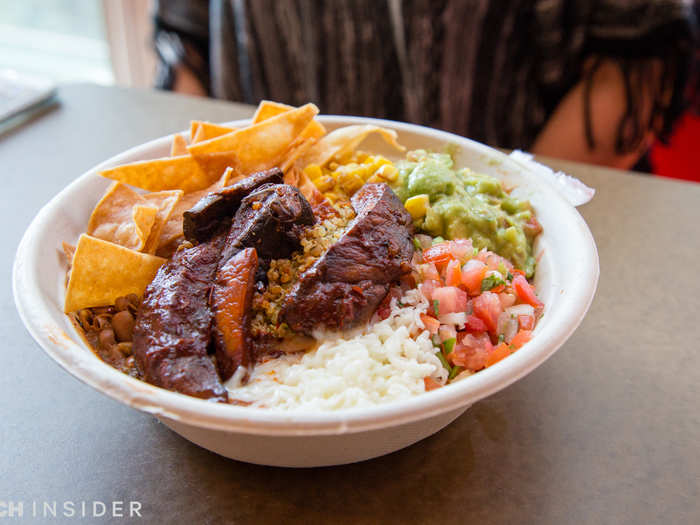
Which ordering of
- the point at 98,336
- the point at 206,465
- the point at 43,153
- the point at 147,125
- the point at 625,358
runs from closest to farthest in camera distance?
the point at 206,465
the point at 98,336
the point at 625,358
the point at 43,153
the point at 147,125

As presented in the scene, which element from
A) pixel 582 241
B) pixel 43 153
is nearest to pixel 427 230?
pixel 582 241

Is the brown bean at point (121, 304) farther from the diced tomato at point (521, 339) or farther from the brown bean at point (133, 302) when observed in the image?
the diced tomato at point (521, 339)

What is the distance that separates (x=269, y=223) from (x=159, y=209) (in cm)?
44

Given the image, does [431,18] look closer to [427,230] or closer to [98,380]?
[427,230]

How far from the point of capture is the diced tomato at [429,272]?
1.66m

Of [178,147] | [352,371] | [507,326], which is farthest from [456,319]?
[178,147]

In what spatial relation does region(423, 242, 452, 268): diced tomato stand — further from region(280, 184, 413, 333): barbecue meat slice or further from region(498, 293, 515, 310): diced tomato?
region(498, 293, 515, 310): diced tomato

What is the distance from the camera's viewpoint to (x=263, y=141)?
1.98 metres

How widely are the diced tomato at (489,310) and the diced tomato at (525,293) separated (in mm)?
96

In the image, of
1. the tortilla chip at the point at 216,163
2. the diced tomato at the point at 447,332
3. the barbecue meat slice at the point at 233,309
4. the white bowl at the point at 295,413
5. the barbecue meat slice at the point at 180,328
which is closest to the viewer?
the white bowl at the point at 295,413

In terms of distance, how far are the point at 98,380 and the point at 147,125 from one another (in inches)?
91.2

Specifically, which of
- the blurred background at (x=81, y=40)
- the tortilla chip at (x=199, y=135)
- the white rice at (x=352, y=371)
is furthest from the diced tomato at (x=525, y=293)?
the blurred background at (x=81, y=40)

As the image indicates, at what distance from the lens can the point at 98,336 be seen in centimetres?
155

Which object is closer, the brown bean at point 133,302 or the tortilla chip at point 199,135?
the brown bean at point 133,302
